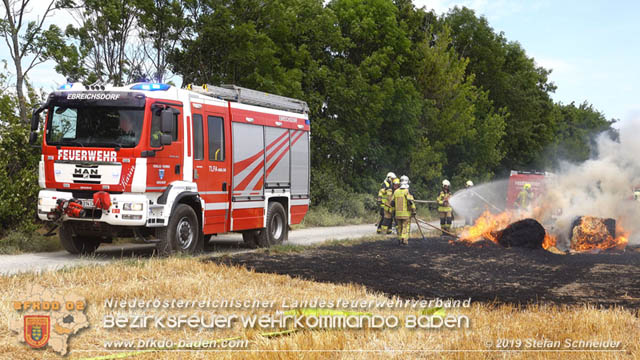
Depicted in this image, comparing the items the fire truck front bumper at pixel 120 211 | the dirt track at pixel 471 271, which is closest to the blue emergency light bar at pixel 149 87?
the fire truck front bumper at pixel 120 211

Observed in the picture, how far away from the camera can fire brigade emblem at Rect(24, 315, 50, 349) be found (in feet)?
18.6

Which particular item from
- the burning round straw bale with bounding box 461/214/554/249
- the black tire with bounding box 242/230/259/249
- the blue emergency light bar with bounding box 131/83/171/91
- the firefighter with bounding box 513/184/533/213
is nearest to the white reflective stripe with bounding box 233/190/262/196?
the black tire with bounding box 242/230/259/249

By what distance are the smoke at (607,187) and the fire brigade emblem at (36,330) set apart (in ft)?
53.8

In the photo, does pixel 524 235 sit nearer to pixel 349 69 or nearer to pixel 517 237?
pixel 517 237

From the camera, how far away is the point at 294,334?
20.0 feet

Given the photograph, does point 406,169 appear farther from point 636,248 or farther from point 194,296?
point 194,296

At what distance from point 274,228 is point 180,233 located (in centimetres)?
362

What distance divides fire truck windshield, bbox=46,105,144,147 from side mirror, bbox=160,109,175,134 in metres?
0.40

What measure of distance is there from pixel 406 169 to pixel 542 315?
2685 cm

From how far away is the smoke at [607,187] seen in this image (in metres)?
20.2

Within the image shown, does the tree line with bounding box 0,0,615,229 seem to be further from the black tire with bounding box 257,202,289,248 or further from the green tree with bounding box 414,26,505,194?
the black tire with bounding box 257,202,289,248

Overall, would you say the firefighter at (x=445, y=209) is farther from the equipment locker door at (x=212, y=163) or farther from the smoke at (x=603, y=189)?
the equipment locker door at (x=212, y=163)

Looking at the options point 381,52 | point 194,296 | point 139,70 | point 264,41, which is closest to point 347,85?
point 381,52

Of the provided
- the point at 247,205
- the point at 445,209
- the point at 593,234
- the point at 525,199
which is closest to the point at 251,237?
the point at 247,205
